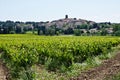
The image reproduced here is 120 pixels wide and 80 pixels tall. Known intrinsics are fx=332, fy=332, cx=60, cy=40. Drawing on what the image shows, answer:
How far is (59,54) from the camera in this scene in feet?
69.1

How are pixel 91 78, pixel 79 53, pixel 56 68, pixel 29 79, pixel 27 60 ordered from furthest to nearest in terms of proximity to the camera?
pixel 79 53 → pixel 56 68 → pixel 27 60 → pixel 29 79 → pixel 91 78

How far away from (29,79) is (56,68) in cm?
544

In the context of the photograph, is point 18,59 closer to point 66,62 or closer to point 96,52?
point 66,62

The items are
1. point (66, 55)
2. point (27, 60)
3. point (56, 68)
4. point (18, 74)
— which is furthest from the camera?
point (66, 55)

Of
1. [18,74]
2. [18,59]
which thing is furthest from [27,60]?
[18,74]

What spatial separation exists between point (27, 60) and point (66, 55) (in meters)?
3.82

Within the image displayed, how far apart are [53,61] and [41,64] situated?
2.02m

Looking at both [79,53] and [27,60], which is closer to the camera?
[27,60]

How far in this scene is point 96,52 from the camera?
3036 centimetres

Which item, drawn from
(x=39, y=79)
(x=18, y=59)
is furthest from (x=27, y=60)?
(x=39, y=79)

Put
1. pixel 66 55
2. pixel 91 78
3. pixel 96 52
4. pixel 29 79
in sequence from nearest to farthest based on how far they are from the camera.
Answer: pixel 91 78, pixel 29 79, pixel 66 55, pixel 96 52

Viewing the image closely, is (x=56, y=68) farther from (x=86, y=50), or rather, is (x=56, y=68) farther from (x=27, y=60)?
(x=86, y=50)

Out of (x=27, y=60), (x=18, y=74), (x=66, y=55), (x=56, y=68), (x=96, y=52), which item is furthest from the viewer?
(x=96, y=52)

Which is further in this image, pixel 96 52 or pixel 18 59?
pixel 96 52
